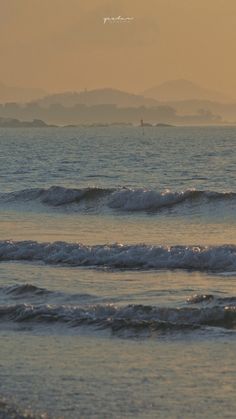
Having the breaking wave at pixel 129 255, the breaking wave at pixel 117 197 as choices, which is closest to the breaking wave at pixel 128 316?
the breaking wave at pixel 129 255

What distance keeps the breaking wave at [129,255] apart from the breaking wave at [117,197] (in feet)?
44.2

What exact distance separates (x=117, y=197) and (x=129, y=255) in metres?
17.1

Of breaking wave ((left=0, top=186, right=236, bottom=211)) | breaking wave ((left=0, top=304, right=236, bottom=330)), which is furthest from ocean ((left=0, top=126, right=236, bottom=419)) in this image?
breaking wave ((left=0, top=186, right=236, bottom=211))

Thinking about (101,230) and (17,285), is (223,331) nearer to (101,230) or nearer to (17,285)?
(17,285)

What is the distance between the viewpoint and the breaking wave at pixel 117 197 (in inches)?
1454

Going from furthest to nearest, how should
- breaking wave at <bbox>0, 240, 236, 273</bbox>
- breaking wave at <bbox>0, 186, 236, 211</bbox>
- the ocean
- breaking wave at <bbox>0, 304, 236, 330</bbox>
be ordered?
1. breaking wave at <bbox>0, 186, 236, 211</bbox>
2. breaking wave at <bbox>0, 240, 236, 273</bbox>
3. breaking wave at <bbox>0, 304, 236, 330</bbox>
4. the ocean

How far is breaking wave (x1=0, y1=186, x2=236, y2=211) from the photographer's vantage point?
36938mm

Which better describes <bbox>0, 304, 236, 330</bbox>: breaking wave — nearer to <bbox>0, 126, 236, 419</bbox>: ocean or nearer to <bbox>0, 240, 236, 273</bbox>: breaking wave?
<bbox>0, 126, 236, 419</bbox>: ocean

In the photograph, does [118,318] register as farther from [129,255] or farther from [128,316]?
[129,255]

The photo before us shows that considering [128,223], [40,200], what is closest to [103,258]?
[128,223]

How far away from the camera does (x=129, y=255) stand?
70.4ft

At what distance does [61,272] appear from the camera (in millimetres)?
19906

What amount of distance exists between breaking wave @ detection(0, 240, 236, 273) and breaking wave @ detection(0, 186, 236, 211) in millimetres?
13463

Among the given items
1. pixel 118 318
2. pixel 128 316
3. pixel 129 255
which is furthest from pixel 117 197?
pixel 118 318
